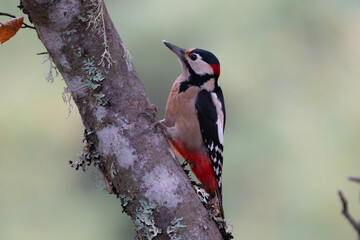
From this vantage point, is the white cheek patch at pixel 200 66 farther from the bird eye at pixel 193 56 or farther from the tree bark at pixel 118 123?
the tree bark at pixel 118 123

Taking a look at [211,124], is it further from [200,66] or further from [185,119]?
[200,66]

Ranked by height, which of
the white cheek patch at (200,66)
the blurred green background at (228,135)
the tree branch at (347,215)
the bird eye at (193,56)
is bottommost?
the blurred green background at (228,135)

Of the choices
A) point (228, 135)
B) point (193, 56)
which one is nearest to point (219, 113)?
point (193, 56)

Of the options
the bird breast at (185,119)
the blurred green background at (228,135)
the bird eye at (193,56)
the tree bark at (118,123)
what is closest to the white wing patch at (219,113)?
the bird breast at (185,119)

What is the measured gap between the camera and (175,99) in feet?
10.7

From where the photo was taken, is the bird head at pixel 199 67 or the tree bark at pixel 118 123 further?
the bird head at pixel 199 67

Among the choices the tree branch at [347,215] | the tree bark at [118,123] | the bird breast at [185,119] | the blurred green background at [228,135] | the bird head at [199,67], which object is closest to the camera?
the tree branch at [347,215]

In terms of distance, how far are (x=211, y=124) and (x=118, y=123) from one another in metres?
1.26

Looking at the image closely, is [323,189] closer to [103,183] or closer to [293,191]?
[293,191]

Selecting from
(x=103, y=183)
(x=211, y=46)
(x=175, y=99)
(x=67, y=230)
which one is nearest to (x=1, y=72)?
(x=67, y=230)

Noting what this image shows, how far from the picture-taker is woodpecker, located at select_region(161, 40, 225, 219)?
3232 mm

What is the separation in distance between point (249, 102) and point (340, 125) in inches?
42.6

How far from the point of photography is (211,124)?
10.9 ft

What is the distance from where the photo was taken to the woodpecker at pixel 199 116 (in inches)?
127
